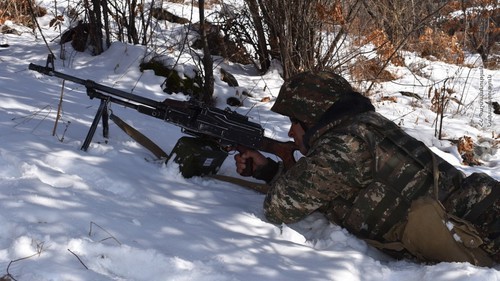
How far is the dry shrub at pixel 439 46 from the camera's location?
9.60 metres

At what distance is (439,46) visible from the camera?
9.85m

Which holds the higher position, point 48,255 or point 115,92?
point 115,92

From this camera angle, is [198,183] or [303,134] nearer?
[303,134]

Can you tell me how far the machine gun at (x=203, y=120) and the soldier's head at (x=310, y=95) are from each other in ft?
0.99

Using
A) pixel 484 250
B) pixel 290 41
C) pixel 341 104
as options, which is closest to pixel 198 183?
pixel 341 104

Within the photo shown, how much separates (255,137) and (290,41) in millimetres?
3406

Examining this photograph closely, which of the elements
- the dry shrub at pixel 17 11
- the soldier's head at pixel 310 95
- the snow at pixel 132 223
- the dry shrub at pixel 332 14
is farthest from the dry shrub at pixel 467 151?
the dry shrub at pixel 17 11

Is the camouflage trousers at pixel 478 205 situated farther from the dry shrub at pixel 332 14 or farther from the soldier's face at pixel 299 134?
the dry shrub at pixel 332 14

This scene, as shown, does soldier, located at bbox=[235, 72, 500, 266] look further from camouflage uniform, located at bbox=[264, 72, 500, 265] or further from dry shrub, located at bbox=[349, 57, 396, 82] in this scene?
dry shrub, located at bbox=[349, 57, 396, 82]

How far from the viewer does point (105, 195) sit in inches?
104

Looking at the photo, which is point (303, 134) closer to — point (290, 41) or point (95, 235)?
point (95, 235)

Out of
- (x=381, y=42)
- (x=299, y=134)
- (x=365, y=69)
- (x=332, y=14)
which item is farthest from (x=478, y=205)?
(x=381, y=42)

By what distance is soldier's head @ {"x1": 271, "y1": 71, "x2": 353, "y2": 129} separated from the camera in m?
2.85

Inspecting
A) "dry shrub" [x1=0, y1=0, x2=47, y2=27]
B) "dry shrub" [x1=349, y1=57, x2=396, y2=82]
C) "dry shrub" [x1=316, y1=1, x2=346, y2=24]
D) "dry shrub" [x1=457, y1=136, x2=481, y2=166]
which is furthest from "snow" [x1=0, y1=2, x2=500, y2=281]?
"dry shrub" [x1=0, y1=0, x2=47, y2=27]
